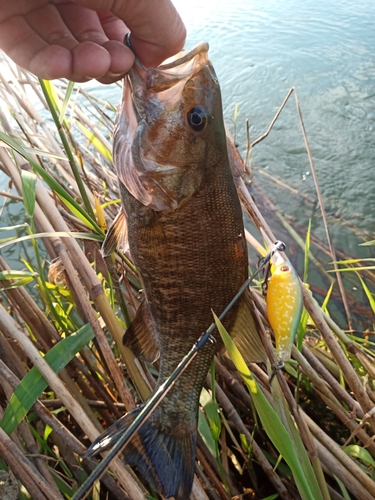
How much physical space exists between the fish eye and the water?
9.96 feet

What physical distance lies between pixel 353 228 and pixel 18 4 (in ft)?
12.9

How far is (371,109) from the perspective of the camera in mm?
6105

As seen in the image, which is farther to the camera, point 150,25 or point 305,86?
point 305,86

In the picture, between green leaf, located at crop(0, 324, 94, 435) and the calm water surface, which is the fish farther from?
the calm water surface

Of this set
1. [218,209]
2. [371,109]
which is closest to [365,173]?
[371,109]

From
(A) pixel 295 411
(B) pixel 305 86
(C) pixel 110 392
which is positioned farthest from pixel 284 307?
(B) pixel 305 86

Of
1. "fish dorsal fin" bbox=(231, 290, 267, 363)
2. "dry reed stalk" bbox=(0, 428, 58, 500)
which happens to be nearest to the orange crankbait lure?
"fish dorsal fin" bbox=(231, 290, 267, 363)

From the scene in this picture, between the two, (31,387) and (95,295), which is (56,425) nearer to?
(31,387)

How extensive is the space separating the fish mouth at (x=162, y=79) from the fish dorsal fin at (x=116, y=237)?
377 mm

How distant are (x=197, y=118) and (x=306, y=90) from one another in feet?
18.8

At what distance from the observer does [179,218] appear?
5.17 feet

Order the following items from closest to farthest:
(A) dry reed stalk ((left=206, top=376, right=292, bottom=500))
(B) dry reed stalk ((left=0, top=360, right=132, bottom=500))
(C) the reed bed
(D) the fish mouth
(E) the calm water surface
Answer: (D) the fish mouth, (C) the reed bed, (B) dry reed stalk ((left=0, top=360, right=132, bottom=500)), (A) dry reed stalk ((left=206, top=376, right=292, bottom=500)), (E) the calm water surface

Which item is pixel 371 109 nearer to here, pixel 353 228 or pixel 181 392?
pixel 353 228

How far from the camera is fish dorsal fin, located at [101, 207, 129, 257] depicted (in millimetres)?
1633
